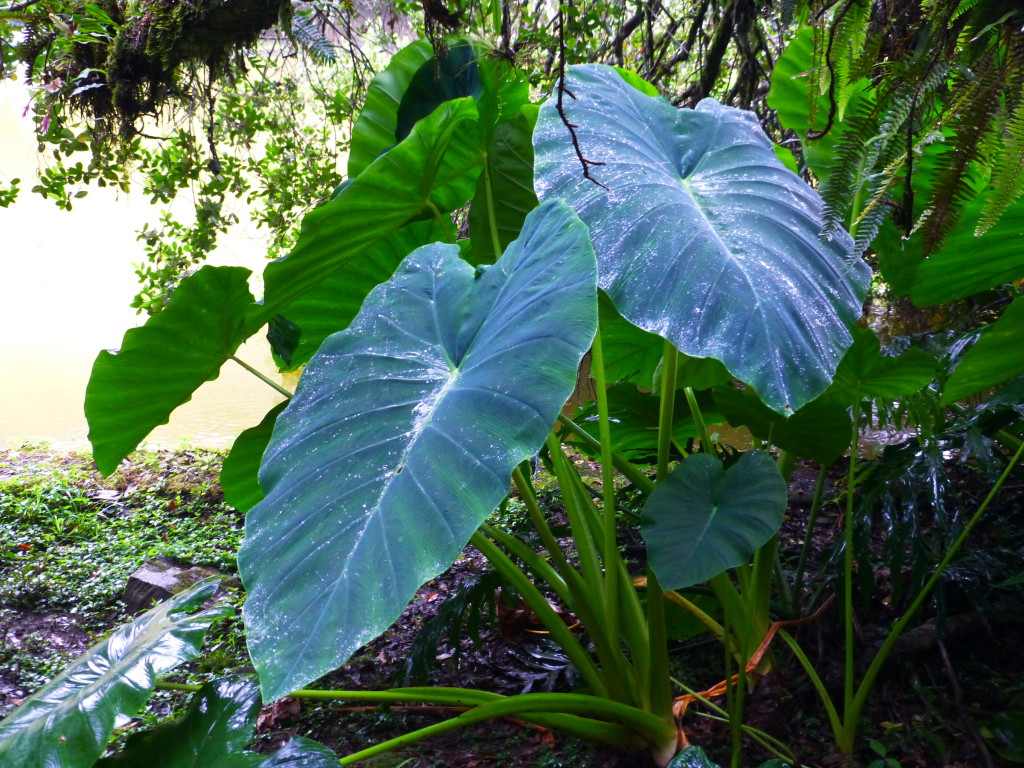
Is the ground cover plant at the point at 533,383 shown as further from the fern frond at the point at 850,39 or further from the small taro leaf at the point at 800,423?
the fern frond at the point at 850,39

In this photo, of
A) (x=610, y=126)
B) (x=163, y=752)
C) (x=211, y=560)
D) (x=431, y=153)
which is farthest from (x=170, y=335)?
(x=211, y=560)

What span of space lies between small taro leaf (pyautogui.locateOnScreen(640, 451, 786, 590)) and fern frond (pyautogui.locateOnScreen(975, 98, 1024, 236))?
0.56 metres


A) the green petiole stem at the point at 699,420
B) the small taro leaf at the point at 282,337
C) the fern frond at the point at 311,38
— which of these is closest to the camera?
the green petiole stem at the point at 699,420

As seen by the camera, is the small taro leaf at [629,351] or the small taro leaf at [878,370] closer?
the small taro leaf at [878,370]

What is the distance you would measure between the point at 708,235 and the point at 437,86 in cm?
101

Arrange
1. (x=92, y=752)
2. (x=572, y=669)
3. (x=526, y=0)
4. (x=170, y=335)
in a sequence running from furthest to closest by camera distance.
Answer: (x=526, y=0), (x=572, y=669), (x=170, y=335), (x=92, y=752)

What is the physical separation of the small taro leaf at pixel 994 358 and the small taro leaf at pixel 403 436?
718mm

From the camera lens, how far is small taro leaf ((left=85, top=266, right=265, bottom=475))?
52.8 inches

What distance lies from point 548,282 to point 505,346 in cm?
11

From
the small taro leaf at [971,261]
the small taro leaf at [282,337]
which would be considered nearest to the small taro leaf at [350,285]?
the small taro leaf at [282,337]

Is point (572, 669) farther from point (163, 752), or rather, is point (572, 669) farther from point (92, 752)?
point (92, 752)

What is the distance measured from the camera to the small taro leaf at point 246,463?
1.56 m

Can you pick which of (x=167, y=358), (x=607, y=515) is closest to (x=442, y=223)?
(x=167, y=358)

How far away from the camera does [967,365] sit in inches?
47.6
